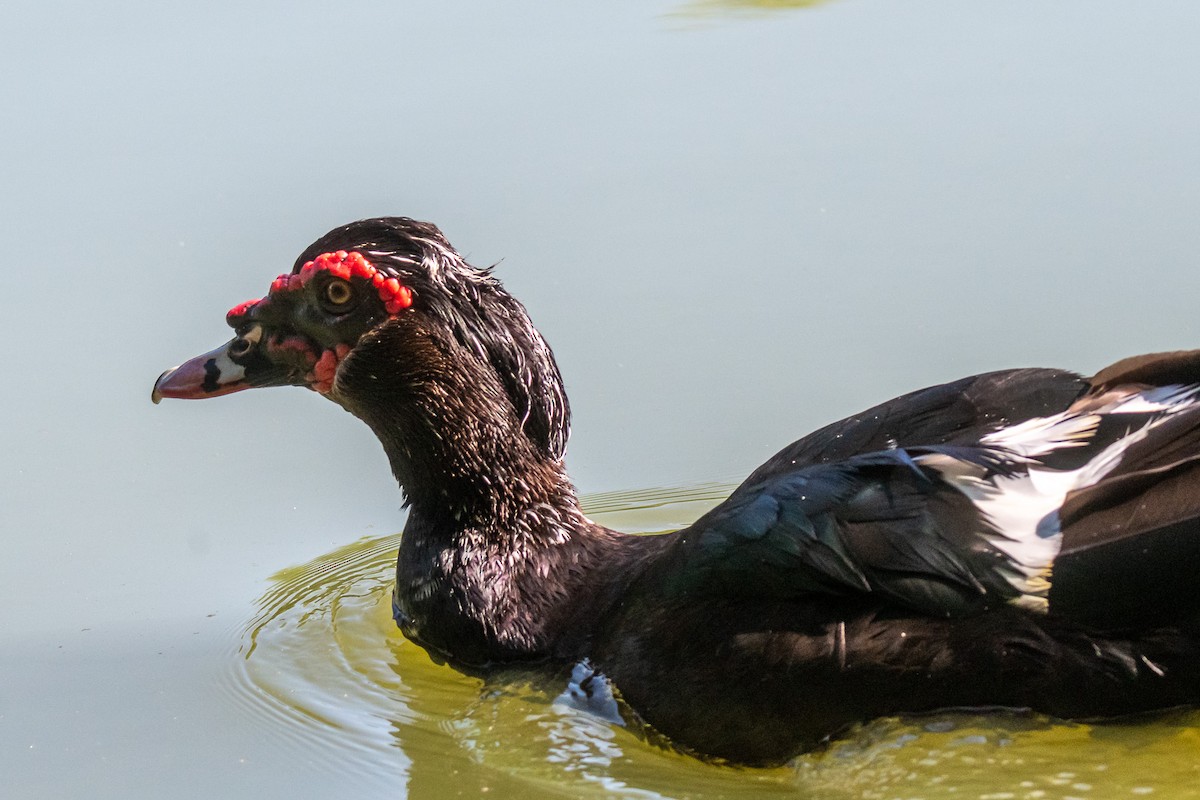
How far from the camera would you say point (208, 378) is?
6.30 meters

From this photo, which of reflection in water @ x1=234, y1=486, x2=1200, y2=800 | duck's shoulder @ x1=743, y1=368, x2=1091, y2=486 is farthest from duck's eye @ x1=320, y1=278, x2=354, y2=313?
duck's shoulder @ x1=743, y1=368, x2=1091, y2=486

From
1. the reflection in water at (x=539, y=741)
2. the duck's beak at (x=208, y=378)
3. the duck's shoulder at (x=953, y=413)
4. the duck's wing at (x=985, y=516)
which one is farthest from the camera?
the duck's beak at (x=208, y=378)

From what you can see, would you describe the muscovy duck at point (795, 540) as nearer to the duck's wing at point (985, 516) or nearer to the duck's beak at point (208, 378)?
the duck's wing at point (985, 516)

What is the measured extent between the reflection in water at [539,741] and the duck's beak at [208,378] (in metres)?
0.85

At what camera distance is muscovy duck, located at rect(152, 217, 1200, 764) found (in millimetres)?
4992

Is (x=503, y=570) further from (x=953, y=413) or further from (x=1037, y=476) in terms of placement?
(x=1037, y=476)

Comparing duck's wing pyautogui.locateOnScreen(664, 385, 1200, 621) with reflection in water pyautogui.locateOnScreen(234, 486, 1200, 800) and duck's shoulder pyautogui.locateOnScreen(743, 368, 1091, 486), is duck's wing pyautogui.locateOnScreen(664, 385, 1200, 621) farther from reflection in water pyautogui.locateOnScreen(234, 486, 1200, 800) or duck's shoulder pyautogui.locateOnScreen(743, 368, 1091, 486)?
reflection in water pyautogui.locateOnScreen(234, 486, 1200, 800)

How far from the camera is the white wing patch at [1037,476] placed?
5000 millimetres

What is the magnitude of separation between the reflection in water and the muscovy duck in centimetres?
9

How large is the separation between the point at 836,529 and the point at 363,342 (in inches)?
70.7

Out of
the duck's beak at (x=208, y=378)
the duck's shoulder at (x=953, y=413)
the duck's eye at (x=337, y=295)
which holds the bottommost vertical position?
the duck's shoulder at (x=953, y=413)

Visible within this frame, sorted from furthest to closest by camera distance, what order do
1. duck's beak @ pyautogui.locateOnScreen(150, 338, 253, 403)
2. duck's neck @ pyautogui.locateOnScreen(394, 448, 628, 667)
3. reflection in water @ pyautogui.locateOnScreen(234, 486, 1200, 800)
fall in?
duck's beak @ pyautogui.locateOnScreen(150, 338, 253, 403) < duck's neck @ pyautogui.locateOnScreen(394, 448, 628, 667) < reflection in water @ pyautogui.locateOnScreen(234, 486, 1200, 800)

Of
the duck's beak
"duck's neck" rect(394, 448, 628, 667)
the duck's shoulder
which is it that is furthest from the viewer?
the duck's beak

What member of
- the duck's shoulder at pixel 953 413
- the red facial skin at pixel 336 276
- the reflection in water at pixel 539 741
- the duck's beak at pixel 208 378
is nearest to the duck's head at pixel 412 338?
the red facial skin at pixel 336 276
